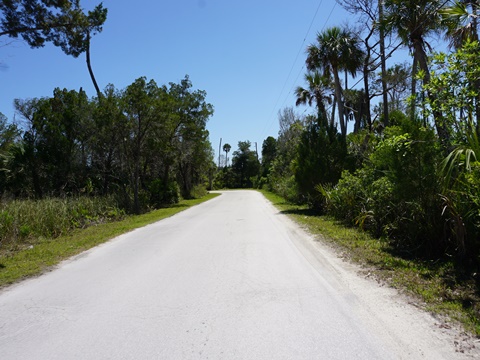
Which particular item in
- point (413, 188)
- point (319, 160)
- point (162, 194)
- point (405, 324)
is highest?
point (319, 160)

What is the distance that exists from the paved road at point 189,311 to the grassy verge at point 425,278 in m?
0.93

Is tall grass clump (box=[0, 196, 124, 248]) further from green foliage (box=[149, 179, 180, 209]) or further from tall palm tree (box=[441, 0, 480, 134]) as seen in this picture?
tall palm tree (box=[441, 0, 480, 134])

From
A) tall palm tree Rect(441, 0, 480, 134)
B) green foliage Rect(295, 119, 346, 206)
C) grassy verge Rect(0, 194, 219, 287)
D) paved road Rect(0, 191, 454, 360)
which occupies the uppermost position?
tall palm tree Rect(441, 0, 480, 134)

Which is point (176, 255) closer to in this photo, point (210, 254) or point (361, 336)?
point (210, 254)

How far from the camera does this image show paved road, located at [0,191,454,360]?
392 centimetres

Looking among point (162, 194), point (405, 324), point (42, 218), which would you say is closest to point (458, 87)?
point (405, 324)

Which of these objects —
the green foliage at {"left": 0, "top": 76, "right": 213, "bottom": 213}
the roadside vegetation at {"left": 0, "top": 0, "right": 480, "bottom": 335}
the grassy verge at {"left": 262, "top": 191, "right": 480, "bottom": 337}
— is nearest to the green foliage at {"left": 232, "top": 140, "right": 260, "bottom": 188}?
the roadside vegetation at {"left": 0, "top": 0, "right": 480, "bottom": 335}

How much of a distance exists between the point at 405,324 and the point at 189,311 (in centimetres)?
276

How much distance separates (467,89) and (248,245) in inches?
246

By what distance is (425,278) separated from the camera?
6.22m

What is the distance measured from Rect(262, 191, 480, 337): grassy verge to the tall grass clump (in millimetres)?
10263

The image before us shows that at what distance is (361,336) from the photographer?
13.5 feet

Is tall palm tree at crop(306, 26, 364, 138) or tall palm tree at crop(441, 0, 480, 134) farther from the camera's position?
tall palm tree at crop(306, 26, 364, 138)

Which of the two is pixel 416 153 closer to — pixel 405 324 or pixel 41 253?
pixel 405 324
